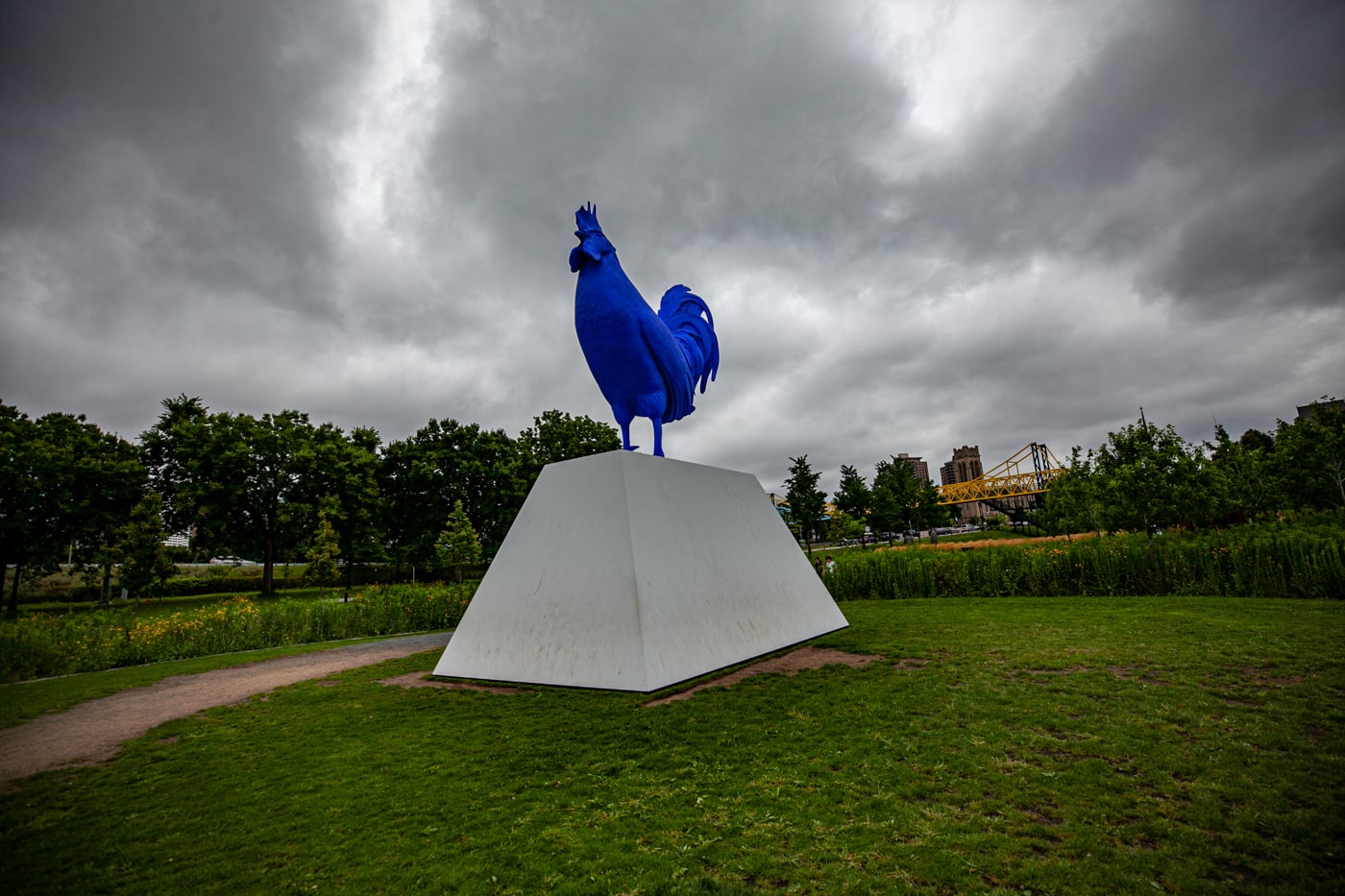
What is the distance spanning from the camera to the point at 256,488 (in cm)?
2705

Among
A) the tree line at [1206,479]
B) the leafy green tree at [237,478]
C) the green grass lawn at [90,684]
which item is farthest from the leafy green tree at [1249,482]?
the leafy green tree at [237,478]

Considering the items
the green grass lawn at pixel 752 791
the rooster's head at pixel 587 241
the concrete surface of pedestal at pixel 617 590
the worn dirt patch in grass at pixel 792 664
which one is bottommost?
the worn dirt patch in grass at pixel 792 664

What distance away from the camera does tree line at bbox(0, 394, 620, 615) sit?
832 inches

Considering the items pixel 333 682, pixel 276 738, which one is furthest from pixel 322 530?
pixel 276 738

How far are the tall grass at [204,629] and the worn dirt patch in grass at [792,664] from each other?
11.5 metres

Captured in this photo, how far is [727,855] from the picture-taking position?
327 cm

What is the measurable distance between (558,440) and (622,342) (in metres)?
23.1

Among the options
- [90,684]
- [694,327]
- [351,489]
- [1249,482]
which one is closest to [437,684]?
[90,684]

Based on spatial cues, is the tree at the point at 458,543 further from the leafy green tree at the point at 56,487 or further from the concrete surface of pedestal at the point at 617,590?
the leafy green tree at the point at 56,487

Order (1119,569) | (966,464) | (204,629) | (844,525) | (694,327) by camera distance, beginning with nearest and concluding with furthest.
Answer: (694,327), (204,629), (1119,569), (844,525), (966,464)

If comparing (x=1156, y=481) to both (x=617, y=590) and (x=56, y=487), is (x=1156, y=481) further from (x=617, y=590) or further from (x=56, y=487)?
(x=56, y=487)

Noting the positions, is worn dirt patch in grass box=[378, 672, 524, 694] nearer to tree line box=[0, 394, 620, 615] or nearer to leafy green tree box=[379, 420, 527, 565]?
tree line box=[0, 394, 620, 615]

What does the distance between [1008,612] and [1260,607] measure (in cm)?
447

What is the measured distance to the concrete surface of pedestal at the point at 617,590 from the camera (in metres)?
7.20
